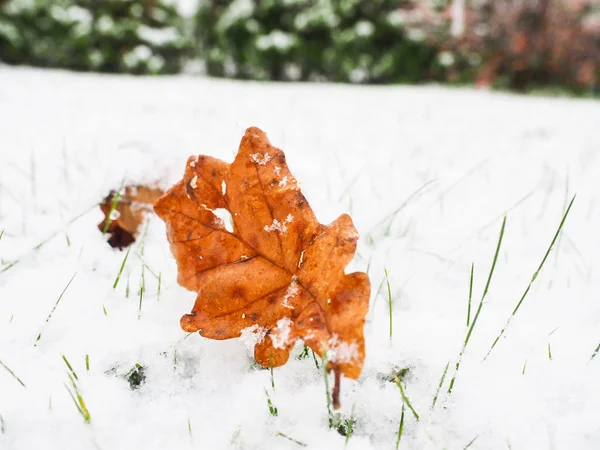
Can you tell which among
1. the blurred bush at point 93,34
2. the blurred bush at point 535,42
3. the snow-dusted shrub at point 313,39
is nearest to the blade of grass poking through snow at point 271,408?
the snow-dusted shrub at point 313,39

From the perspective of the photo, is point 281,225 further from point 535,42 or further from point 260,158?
point 535,42

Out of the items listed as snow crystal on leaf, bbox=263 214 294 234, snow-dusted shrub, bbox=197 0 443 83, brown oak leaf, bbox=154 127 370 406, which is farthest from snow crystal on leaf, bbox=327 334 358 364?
snow-dusted shrub, bbox=197 0 443 83

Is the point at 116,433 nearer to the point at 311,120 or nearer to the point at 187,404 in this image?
the point at 187,404

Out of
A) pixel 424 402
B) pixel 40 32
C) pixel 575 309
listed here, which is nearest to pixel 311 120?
pixel 575 309

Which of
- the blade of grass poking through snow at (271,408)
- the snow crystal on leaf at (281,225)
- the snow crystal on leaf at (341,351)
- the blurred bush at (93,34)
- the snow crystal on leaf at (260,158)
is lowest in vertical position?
the blade of grass poking through snow at (271,408)

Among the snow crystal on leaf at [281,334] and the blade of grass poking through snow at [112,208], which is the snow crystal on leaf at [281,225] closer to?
the snow crystal on leaf at [281,334]
